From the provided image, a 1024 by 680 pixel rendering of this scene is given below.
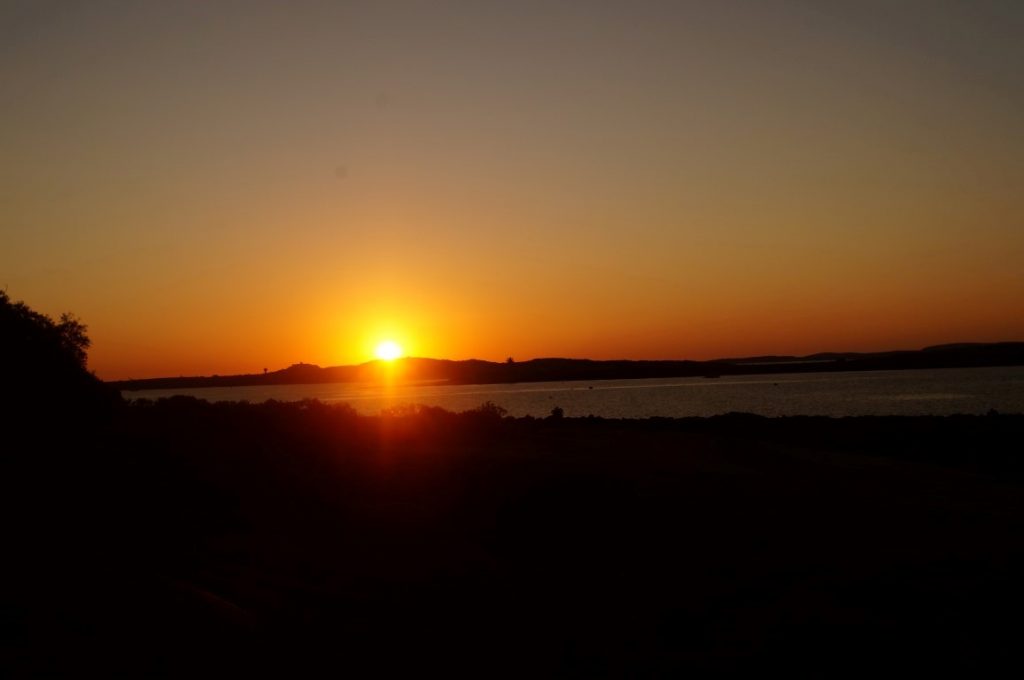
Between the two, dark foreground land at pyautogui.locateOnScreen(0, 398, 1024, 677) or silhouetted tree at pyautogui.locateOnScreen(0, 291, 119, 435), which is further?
silhouetted tree at pyautogui.locateOnScreen(0, 291, 119, 435)

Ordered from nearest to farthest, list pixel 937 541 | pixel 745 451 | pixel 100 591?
pixel 100 591
pixel 937 541
pixel 745 451

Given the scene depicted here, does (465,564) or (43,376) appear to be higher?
(43,376)

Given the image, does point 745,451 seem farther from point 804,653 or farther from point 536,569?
point 804,653

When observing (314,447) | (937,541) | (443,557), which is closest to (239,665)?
(443,557)

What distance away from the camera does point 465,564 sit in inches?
411

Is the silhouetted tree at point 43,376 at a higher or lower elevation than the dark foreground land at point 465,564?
higher

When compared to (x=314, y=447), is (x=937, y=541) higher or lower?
lower

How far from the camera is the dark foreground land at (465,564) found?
7266 millimetres

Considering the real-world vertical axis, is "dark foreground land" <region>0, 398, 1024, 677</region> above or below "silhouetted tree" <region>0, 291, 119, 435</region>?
below

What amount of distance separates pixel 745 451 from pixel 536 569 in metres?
15.9

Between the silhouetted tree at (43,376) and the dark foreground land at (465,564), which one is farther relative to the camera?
the silhouetted tree at (43,376)

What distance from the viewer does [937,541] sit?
1186 cm

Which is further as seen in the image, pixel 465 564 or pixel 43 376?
pixel 43 376

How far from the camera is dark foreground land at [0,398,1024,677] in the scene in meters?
7.27
